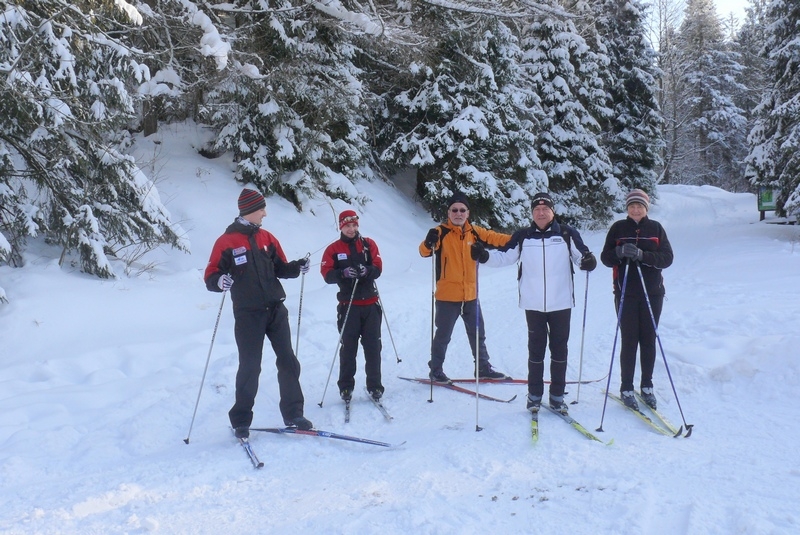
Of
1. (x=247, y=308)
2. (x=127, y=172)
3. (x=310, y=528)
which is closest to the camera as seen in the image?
(x=310, y=528)

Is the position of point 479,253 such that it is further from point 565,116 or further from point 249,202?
point 565,116

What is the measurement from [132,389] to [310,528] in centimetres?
332

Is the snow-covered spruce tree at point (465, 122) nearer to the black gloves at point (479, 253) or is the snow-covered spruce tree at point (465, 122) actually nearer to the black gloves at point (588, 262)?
the black gloves at point (479, 253)

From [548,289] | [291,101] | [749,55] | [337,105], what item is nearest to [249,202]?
[548,289]

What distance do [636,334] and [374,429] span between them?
2.45 metres

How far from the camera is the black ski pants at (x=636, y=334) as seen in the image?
4.95 metres

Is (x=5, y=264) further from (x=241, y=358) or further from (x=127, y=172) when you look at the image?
(x=241, y=358)

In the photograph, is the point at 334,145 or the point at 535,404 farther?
the point at 334,145

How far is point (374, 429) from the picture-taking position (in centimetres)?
495

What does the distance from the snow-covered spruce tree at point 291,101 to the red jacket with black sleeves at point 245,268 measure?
6.83 m

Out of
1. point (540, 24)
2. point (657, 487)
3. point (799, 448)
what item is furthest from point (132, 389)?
point (540, 24)

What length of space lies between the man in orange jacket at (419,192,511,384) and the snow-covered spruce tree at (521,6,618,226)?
590 inches

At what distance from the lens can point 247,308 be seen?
184 inches

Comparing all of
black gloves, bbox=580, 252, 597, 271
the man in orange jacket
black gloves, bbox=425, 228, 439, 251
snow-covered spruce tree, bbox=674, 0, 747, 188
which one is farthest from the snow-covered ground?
snow-covered spruce tree, bbox=674, 0, 747, 188
